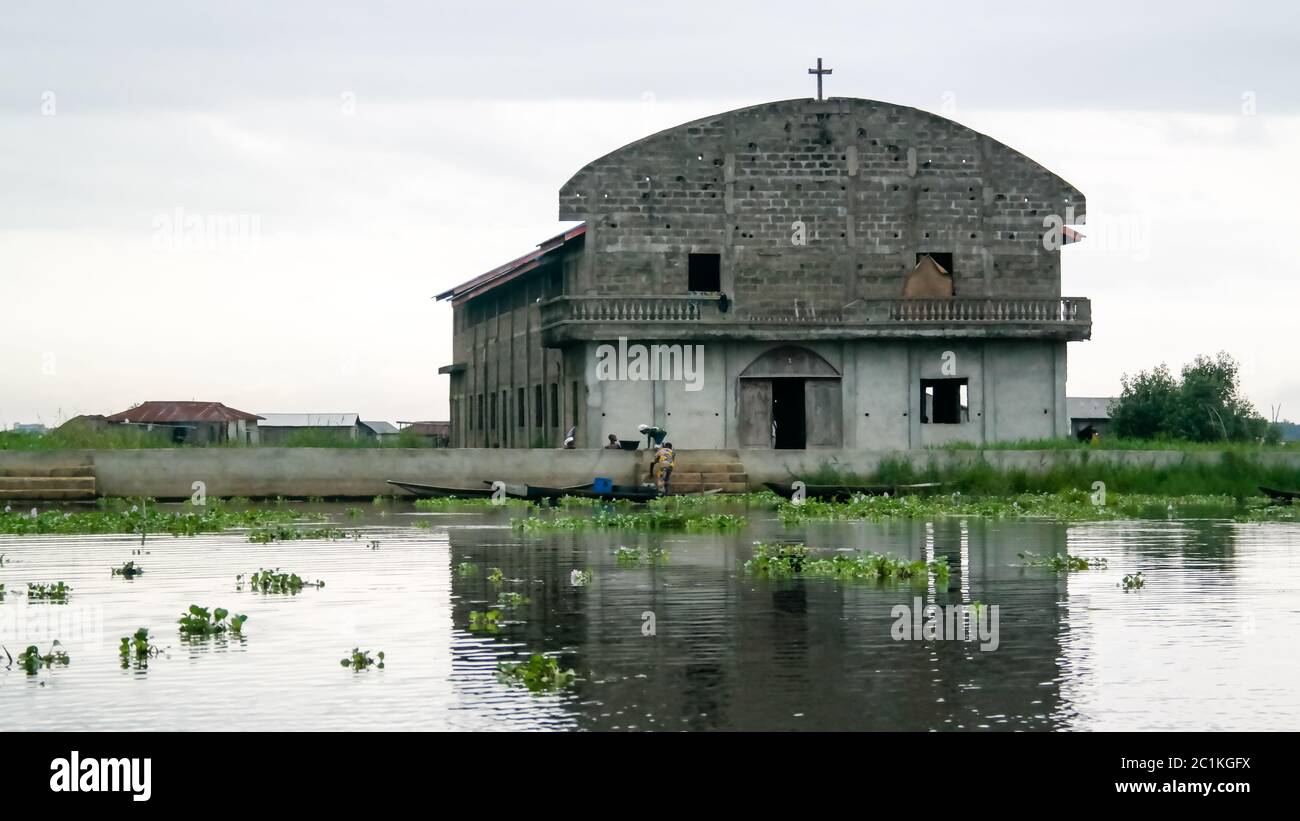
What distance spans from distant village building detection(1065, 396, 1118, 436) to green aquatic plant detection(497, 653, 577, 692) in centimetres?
7503

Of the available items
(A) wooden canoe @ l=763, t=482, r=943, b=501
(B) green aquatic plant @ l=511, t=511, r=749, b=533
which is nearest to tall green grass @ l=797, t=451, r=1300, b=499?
(A) wooden canoe @ l=763, t=482, r=943, b=501

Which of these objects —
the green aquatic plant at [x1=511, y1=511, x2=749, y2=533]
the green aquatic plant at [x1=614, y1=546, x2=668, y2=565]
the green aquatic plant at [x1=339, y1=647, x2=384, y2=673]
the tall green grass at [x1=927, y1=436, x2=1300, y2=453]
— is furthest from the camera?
the tall green grass at [x1=927, y1=436, x2=1300, y2=453]

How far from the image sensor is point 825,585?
1830 cm

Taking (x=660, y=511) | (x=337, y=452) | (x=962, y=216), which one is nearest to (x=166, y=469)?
(x=337, y=452)

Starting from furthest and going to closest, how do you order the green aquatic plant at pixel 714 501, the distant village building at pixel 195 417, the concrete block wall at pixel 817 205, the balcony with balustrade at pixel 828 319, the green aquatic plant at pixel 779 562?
the distant village building at pixel 195 417, the concrete block wall at pixel 817 205, the balcony with balustrade at pixel 828 319, the green aquatic plant at pixel 714 501, the green aquatic plant at pixel 779 562

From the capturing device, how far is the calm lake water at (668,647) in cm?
1055


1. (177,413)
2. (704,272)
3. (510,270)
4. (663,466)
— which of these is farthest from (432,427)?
(663,466)

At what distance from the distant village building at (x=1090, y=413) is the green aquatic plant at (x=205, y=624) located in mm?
73388

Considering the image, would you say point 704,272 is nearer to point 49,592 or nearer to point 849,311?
point 849,311

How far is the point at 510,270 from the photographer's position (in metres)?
54.8

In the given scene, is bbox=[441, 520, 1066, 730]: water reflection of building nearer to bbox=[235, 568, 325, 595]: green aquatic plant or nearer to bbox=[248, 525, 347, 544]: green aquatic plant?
bbox=[235, 568, 325, 595]: green aquatic plant

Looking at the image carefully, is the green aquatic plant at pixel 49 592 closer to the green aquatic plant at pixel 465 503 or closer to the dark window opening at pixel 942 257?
the green aquatic plant at pixel 465 503

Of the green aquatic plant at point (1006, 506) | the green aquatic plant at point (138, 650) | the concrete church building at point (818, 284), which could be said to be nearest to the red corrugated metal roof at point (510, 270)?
the concrete church building at point (818, 284)

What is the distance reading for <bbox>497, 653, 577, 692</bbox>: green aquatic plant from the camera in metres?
11.5
